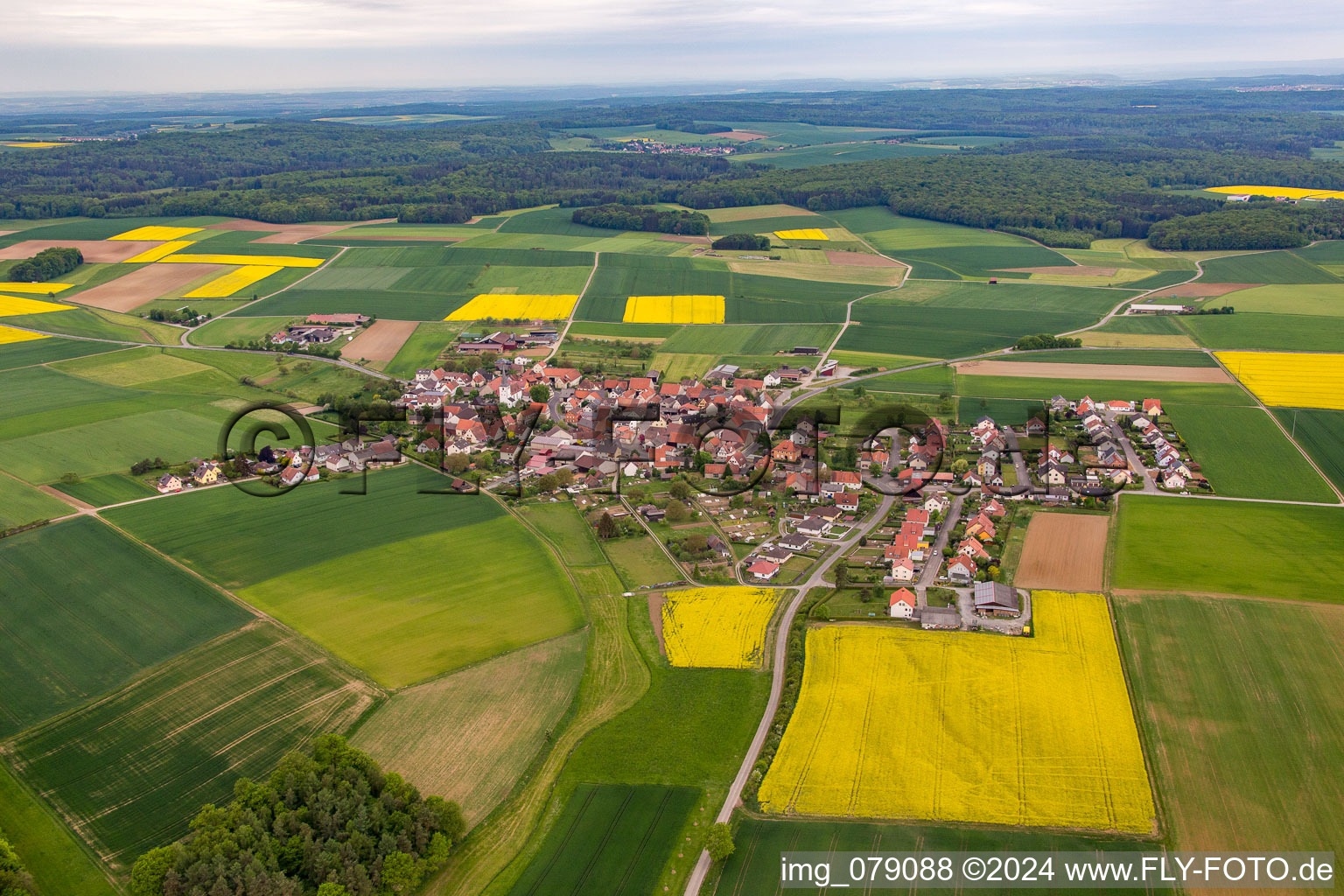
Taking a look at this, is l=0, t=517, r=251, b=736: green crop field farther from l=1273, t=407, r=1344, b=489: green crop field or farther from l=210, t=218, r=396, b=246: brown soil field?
l=210, t=218, r=396, b=246: brown soil field

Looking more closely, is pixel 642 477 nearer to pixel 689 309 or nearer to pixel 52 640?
pixel 52 640

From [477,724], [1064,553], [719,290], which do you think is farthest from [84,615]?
[719,290]

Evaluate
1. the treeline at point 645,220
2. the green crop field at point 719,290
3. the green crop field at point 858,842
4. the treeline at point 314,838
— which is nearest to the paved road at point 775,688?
the green crop field at point 858,842

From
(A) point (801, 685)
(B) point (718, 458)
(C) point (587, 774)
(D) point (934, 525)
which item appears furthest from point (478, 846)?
(B) point (718, 458)

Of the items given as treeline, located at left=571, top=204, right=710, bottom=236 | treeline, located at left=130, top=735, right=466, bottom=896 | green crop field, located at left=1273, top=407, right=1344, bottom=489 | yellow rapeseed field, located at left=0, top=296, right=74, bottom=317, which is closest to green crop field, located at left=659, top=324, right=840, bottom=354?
green crop field, located at left=1273, top=407, right=1344, bottom=489

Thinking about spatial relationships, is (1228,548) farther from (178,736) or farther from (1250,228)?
(1250,228)
